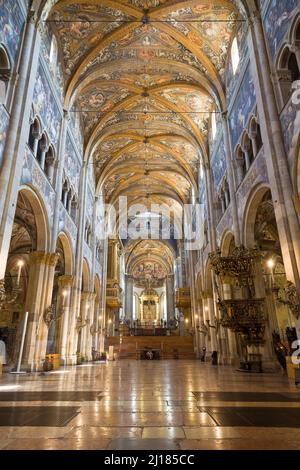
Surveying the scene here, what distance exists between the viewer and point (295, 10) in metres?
8.80

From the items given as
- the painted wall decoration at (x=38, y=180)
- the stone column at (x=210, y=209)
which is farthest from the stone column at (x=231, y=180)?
the painted wall decoration at (x=38, y=180)

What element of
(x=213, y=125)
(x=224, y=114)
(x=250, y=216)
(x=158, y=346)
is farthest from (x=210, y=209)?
(x=158, y=346)

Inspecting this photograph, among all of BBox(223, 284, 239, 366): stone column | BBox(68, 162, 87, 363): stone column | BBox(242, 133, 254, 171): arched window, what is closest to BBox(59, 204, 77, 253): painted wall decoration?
BBox(68, 162, 87, 363): stone column

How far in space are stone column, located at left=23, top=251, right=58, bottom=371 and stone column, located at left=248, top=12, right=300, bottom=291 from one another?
9514 millimetres

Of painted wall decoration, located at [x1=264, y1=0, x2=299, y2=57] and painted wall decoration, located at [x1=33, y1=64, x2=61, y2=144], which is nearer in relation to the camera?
painted wall decoration, located at [x1=264, y1=0, x2=299, y2=57]

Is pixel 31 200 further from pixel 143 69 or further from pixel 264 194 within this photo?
pixel 143 69

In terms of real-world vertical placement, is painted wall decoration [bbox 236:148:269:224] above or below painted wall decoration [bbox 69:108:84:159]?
below

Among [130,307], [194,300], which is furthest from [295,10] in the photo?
[130,307]

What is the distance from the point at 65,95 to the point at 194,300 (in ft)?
61.9

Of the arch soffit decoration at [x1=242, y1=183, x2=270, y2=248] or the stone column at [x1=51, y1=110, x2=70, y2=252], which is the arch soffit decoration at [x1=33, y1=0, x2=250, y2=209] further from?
the arch soffit decoration at [x1=242, y1=183, x2=270, y2=248]

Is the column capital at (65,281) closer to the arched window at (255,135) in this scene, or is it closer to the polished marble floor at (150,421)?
the arched window at (255,135)

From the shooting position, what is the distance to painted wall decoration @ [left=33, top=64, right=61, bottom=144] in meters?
13.0

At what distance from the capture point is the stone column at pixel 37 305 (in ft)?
38.6

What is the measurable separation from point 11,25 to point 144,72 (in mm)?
9756
